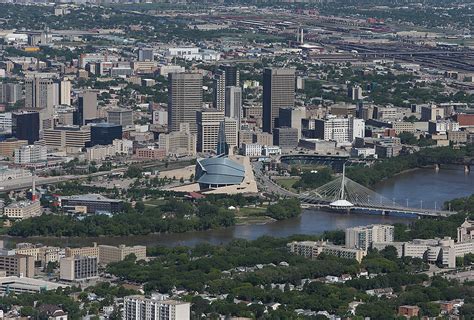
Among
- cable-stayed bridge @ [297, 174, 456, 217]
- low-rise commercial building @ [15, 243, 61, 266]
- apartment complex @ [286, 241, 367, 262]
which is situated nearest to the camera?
low-rise commercial building @ [15, 243, 61, 266]

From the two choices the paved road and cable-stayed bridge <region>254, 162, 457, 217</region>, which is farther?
the paved road

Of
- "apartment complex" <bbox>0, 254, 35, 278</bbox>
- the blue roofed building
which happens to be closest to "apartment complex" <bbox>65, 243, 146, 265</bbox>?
"apartment complex" <bbox>0, 254, 35, 278</bbox>

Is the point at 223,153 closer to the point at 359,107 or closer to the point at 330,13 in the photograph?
the point at 359,107

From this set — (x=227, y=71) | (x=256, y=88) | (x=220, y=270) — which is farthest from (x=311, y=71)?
(x=220, y=270)

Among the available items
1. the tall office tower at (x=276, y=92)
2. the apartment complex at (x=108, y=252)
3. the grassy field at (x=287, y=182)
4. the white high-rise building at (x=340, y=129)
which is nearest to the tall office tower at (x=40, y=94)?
the tall office tower at (x=276, y=92)

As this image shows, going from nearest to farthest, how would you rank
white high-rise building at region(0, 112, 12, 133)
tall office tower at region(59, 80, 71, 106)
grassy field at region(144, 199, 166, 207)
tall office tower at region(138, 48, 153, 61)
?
grassy field at region(144, 199, 166, 207) < white high-rise building at region(0, 112, 12, 133) < tall office tower at region(59, 80, 71, 106) < tall office tower at region(138, 48, 153, 61)

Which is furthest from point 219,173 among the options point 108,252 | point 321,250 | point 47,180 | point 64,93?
point 64,93

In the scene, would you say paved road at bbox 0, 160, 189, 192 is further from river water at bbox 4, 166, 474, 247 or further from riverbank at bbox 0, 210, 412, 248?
riverbank at bbox 0, 210, 412, 248

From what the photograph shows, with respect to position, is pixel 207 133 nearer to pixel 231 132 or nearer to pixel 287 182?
pixel 231 132
